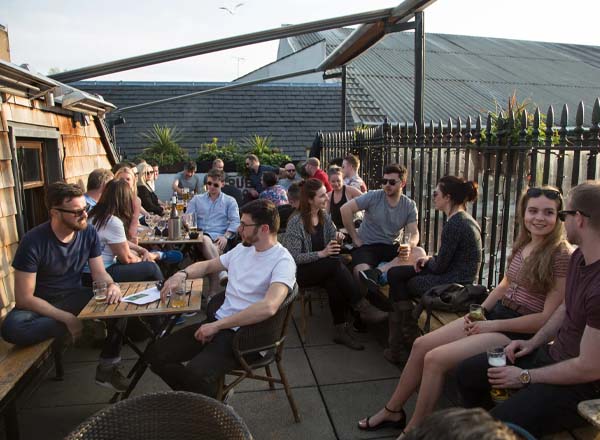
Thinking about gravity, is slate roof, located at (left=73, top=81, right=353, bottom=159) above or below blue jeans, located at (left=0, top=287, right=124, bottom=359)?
above

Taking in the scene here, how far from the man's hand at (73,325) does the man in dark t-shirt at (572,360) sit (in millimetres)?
2659

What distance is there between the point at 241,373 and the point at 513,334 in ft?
5.58

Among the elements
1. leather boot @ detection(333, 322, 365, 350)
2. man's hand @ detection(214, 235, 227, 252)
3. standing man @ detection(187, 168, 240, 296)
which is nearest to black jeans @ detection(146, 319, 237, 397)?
leather boot @ detection(333, 322, 365, 350)

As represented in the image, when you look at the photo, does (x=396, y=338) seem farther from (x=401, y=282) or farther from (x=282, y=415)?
(x=282, y=415)

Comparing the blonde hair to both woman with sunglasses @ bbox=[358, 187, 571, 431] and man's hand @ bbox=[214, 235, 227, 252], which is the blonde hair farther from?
man's hand @ bbox=[214, 235, 227, 252]

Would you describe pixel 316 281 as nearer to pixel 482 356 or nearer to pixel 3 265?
pixel 482 356

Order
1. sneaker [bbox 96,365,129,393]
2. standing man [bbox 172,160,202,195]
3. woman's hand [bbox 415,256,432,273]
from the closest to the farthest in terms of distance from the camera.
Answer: sneaker [bbox 96,365,129,393] < woman's hand [bbox 415,256,432,273] < standing man [bbox 172,160,202,195]

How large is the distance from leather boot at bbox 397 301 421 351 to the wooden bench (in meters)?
2.67

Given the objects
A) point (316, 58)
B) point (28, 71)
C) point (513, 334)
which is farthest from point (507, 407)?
point (316, 58)

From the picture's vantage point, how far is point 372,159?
725 cm

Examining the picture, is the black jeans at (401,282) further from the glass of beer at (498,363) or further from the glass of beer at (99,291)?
the glass of beer at (99,291)

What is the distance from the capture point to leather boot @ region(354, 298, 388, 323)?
4.63 metres

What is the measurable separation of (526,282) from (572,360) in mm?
741

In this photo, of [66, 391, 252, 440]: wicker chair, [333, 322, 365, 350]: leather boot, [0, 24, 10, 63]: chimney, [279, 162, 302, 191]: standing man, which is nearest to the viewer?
[66, 391, 252, 440]: wicker chair
